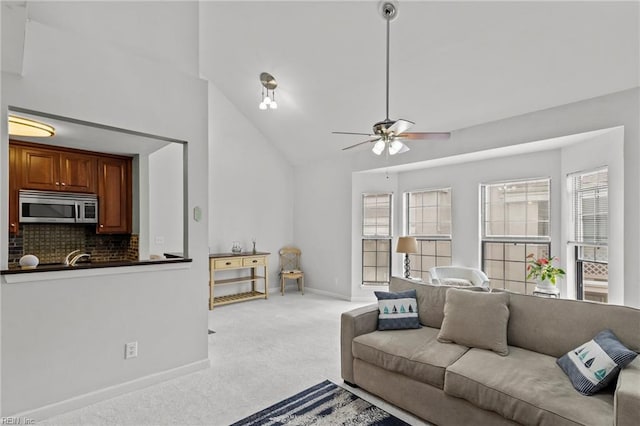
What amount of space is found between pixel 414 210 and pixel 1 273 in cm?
540

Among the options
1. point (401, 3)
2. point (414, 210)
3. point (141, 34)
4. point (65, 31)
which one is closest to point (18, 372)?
point (65, 31)

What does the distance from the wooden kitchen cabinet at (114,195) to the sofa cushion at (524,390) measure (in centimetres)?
479

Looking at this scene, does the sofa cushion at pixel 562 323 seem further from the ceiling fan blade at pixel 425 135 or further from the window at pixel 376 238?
the window at pixel 376 238

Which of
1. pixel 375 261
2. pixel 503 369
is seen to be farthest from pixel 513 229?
pixel 503 369

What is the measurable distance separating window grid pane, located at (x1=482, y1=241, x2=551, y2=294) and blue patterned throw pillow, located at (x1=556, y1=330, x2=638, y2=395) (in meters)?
2.86

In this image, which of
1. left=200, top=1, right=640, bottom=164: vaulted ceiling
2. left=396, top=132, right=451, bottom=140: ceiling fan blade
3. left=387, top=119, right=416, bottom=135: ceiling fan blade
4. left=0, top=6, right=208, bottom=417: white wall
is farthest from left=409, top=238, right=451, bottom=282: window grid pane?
left=0, top=6, right=208, bottom=417: white wall

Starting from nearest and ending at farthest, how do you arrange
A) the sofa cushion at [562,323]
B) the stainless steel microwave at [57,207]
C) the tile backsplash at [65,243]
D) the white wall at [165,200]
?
the sofa cushion at [562,323], the stainless steel microwave at [57,207], the tile backsplash at [65,243], the white wall at [165,200]

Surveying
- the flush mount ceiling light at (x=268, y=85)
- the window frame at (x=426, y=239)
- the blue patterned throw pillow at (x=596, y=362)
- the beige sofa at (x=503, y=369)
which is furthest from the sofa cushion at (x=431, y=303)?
the flush mount ceiling light at (x=268, y=85)

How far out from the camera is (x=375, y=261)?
628cm

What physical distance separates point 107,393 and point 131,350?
33cm

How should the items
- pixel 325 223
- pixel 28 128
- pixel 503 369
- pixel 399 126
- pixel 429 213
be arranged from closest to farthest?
pixel 503 369
pixel 399 126
pixel 28 128
pixel 429 213
pixel 325 223

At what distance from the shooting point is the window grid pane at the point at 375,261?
6.23m

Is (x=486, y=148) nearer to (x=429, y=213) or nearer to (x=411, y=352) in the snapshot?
(x=429, y=213)

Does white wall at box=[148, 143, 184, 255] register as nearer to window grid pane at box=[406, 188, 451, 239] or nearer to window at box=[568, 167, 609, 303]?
window grid pane at box=[406, 188, 451, 239]
